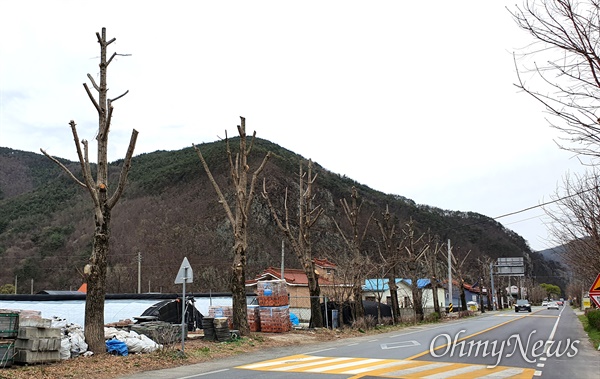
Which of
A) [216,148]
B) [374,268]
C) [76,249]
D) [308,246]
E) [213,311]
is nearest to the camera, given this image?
[213,311]

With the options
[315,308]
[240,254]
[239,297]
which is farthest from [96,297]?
[315,308]

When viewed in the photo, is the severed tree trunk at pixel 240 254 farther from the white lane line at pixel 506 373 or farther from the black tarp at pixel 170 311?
the white lane line at pixel 506 373

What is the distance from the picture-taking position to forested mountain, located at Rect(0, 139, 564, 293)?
75.3 metres

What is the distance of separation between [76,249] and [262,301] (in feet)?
226

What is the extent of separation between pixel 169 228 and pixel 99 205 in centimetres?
7053

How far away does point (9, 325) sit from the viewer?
1392 cm

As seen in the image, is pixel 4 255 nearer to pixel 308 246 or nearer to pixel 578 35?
pixel 308 246

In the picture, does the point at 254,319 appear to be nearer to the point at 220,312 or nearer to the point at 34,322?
the point at 220,312

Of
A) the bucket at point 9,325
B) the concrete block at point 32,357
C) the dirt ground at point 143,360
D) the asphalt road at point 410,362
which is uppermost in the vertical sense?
the bucket at point 9,325

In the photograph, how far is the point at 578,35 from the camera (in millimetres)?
6848

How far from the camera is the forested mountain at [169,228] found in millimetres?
75312

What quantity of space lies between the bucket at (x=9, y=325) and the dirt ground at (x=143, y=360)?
0.81 m

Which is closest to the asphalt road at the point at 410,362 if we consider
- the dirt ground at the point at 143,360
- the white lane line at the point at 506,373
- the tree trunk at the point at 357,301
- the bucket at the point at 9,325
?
the white lane line at the point at 506,373

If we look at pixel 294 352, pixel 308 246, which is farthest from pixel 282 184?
pixel 294 352
